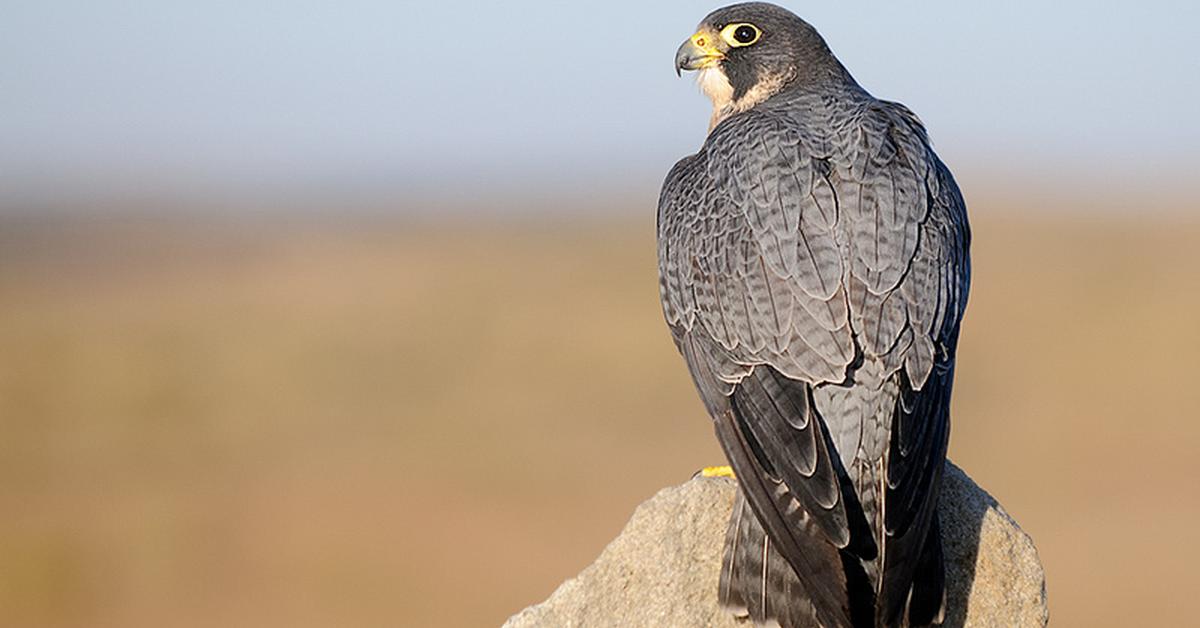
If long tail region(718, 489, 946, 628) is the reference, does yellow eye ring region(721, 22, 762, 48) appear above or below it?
above

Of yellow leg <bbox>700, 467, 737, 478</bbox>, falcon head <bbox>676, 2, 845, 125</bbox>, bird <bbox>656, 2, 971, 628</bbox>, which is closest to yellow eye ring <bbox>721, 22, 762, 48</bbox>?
falcon head <bbox>676, 2, 845, 125</bbox>

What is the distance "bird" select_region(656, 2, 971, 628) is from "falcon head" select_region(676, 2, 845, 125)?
448 millimetres

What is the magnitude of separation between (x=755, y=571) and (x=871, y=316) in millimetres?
891

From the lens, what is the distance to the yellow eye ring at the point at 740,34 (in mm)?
6242

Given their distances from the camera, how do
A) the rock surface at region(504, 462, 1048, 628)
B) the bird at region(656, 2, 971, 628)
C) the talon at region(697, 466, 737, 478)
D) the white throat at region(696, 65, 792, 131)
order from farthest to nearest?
the white throat at region(696, 65, 792, 131), the talon at region(697, 466, 737, 478), the rock surface at region(504, 462, 1048, 628), the bird at region(656, 2, 971, 628)

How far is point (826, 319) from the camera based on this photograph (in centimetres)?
486

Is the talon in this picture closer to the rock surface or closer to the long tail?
the rock surface

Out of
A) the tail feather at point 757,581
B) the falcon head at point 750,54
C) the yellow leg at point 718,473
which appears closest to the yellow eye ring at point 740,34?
the falcon head at point 750,54

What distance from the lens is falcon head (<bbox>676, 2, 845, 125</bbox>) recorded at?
20.2 feet

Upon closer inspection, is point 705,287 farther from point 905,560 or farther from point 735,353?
point 905,560

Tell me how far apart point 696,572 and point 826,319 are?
1.00 meters

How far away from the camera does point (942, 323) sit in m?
4.96

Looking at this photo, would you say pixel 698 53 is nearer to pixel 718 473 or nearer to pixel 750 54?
pixel 750 54

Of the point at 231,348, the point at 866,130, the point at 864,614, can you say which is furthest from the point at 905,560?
the point at 231,348
